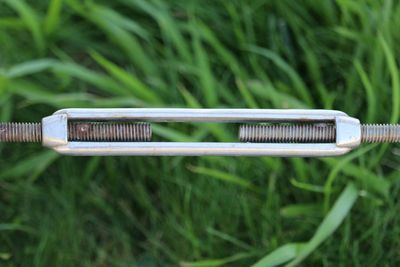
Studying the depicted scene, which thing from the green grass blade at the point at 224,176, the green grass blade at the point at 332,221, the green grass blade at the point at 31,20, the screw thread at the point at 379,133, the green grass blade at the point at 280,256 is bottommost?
the green grass blade at the point at 280,256

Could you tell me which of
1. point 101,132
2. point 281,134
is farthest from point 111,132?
point 281,134

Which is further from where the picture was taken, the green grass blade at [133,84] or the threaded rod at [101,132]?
the green grass blade at [133,84]

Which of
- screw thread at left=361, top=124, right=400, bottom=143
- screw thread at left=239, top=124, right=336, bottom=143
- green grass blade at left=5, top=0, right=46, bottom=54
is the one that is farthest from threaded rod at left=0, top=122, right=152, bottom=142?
green grass blade at left=5, top=0, right=46, bottom=54

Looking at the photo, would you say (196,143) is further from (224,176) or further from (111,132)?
(224,176)

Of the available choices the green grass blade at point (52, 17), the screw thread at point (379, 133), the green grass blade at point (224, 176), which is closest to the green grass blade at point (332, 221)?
the green grass blade at point (224, 176)

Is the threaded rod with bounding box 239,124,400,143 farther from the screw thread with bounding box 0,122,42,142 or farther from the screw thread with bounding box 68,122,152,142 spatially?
the screw thread with bounding box 0,122,42,142

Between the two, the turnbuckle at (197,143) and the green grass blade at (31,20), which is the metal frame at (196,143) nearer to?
the turnbuckle at (197,143)

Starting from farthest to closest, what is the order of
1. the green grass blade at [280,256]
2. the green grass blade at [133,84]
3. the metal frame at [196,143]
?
the green grass blade at [133,84], the green grass blade at [280,256], the metal frame at [196,143]

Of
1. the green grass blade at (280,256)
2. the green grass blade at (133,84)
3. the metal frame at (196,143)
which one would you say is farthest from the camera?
the green grass blade at (133,84)

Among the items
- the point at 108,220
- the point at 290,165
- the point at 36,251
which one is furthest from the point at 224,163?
the point at 36,251

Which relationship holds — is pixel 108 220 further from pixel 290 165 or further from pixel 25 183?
pixel 290 165
